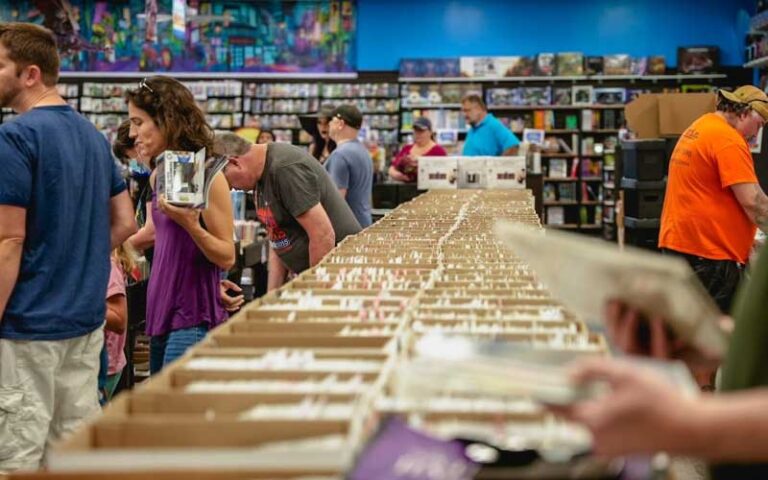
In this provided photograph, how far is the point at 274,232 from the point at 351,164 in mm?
1890

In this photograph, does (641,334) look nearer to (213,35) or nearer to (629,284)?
(629,284)

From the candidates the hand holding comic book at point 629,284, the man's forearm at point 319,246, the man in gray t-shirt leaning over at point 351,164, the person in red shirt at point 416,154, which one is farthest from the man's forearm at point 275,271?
the person in red shirt at point 416,154

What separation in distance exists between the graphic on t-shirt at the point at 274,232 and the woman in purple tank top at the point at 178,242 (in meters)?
0.78

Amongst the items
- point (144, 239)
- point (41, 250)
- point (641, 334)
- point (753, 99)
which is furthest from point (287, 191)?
point (641, 334)

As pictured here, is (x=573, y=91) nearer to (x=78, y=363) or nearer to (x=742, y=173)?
(x=742, y=173)

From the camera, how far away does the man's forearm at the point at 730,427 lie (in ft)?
3.11

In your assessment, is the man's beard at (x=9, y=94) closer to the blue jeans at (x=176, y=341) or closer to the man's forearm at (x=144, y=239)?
the blue jeans at (x=176, y=341)

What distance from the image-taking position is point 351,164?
6.02 metres

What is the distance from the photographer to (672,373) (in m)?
1.10

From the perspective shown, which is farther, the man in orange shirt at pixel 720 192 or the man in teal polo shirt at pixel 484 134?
the man in teal polo shirt at pixel 484 134

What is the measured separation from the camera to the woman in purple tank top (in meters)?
3.25

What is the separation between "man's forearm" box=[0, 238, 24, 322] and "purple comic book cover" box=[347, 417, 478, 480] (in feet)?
6.56

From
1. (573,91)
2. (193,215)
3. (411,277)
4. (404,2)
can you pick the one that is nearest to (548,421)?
(411,277)

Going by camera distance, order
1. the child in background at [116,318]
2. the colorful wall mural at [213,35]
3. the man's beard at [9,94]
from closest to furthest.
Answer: the man's beard at [9,94] → the child in background at [116,318] → the colorful wall mural at [213,35]
